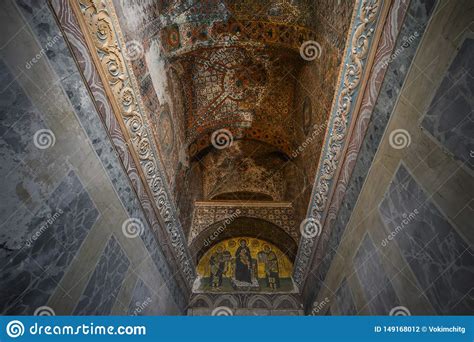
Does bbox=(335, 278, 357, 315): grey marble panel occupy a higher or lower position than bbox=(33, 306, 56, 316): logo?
higher

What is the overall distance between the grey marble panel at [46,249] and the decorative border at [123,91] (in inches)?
43.5

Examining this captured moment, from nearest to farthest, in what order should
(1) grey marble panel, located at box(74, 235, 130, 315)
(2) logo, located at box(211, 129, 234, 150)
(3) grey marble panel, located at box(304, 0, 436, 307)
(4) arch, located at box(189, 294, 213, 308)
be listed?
(3) grey marble panel, located at box(304, 0, 436, 307) < (1) grey marble panel, located at box(74, 235, 130, 315) < (4) arch, located at box(189, 294, 213, 308) < (2) logo, located at box(211, 129, 234, 150)

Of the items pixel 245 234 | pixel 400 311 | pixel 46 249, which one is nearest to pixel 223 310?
pixel 245 234

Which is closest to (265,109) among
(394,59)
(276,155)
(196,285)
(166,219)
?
(276,155)

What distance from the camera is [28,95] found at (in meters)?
2.18

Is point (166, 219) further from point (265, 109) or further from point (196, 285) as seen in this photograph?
point (265, 109)

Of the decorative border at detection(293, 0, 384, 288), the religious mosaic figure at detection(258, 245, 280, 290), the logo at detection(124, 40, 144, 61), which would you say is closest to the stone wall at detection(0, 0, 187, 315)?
the logo at detection(124, 40, 144, 61)

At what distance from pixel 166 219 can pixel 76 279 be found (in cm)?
211

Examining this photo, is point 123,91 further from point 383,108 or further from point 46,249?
point 383,108

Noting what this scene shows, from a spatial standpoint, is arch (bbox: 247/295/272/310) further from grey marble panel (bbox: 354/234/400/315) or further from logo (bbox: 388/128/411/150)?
logo (bbox: 388/128/411/150)

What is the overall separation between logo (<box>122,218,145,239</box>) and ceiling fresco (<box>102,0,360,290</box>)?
107 cm

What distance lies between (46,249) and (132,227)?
1403mm

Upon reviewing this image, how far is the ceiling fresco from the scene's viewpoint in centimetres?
427

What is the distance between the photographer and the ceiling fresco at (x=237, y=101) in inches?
168
